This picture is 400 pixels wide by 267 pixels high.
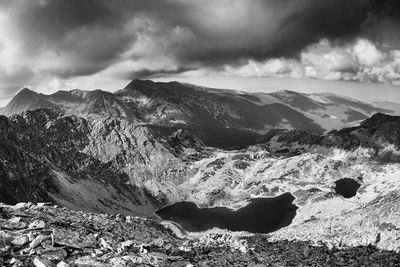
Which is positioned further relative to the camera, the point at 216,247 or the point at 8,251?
the point at 216,247

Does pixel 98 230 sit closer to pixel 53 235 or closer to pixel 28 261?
pixel 53 235

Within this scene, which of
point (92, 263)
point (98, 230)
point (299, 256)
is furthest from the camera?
point (98, 230)

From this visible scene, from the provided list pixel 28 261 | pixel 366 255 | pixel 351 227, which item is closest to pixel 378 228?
pixel 351 227

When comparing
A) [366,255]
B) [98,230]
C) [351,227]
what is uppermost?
[98,230]

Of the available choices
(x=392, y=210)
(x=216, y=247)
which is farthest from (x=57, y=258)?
(x=392, y=210)

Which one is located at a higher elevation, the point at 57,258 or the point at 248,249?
the point at 57,258

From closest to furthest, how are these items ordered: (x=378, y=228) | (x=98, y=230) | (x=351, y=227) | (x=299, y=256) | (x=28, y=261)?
(x=28, y=261) → (x=299, y=256) → (x=98, y=230) → (x=378, y=228) → (x=351, y=227)
